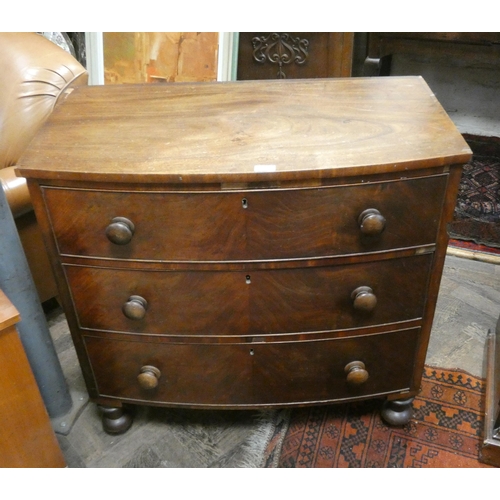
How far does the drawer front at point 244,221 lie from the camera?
0.96m

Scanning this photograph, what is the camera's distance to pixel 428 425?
4.69ft

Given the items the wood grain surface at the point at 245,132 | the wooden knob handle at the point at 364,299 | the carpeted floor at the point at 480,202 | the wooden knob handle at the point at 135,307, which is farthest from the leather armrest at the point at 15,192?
the carpeted floor at the point at 480,202

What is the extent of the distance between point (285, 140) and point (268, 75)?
1.13 m

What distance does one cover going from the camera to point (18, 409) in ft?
→ 3.51

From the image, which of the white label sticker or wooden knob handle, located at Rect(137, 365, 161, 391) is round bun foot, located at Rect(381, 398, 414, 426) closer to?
wooden knob handle, located at Rect(137, 365, 161, 391)

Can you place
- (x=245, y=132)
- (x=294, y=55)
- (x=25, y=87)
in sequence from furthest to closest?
(x=294, y=55) → (x=25, y=87) → (x=245, y=132)

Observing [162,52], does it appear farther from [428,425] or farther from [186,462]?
[428,425]

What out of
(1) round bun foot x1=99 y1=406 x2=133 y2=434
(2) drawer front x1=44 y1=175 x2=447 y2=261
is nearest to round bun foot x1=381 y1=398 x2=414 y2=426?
(2) drawer front x1=44 y1=175 x2=447 y2=261

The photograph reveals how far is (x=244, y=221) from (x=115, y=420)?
75cm

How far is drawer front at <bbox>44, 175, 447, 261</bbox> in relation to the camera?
3.14ft

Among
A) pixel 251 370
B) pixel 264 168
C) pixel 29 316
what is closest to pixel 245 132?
pixel 264 168

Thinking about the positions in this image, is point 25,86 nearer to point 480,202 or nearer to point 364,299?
point 364,299

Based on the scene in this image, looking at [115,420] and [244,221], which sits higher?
[244,221]

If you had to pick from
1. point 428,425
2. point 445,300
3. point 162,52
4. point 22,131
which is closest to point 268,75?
point 162,52
